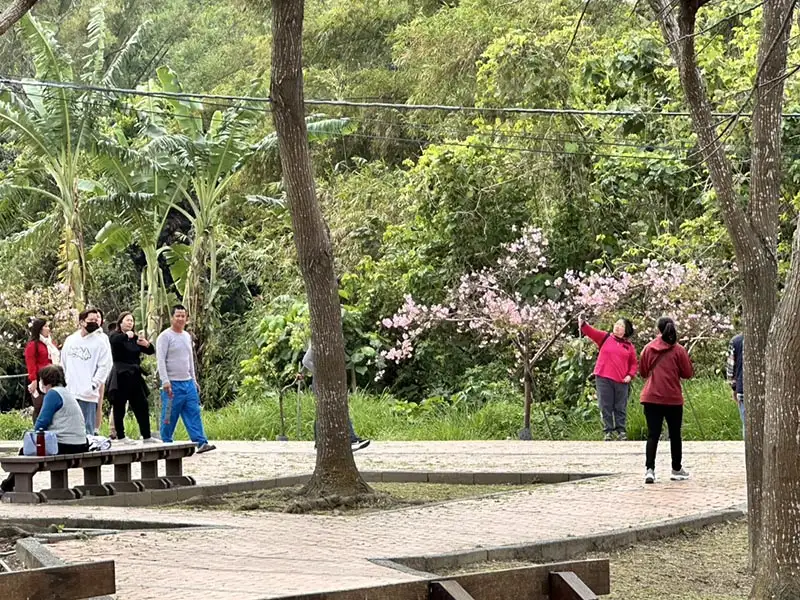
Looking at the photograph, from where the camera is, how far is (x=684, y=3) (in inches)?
335

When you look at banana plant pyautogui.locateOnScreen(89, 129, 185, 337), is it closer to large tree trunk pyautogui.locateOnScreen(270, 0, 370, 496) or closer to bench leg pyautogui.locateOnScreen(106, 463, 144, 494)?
bench leg pyautogui.locateOnScreen(106, 463, 144, 494)

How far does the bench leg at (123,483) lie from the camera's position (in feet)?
46.2

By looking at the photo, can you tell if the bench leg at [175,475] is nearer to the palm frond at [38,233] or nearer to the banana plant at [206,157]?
the banana plant at [206,157]

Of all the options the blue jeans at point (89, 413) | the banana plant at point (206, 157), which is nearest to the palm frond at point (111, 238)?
the banana plant at point (206, 157)

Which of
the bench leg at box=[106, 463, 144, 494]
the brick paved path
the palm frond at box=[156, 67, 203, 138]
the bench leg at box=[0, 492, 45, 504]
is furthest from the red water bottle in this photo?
the palm frond at box=[156, 67, 203, 138]

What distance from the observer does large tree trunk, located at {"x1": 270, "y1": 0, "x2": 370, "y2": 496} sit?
12.8 m

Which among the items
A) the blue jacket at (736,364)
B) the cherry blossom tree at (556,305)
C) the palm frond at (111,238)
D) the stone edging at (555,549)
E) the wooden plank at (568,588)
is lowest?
the stone edging at (555,549)

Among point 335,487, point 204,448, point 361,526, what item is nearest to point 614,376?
point 204,448

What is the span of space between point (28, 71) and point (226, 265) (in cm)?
1475

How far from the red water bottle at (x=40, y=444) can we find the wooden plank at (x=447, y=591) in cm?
802

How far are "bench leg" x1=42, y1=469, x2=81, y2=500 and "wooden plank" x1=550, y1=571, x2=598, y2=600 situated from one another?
8.33 metres

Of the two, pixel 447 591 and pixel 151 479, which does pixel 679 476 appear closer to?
pixel 151 479

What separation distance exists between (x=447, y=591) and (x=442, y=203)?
21.0 m

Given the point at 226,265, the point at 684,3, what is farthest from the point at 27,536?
the point at 226,265
